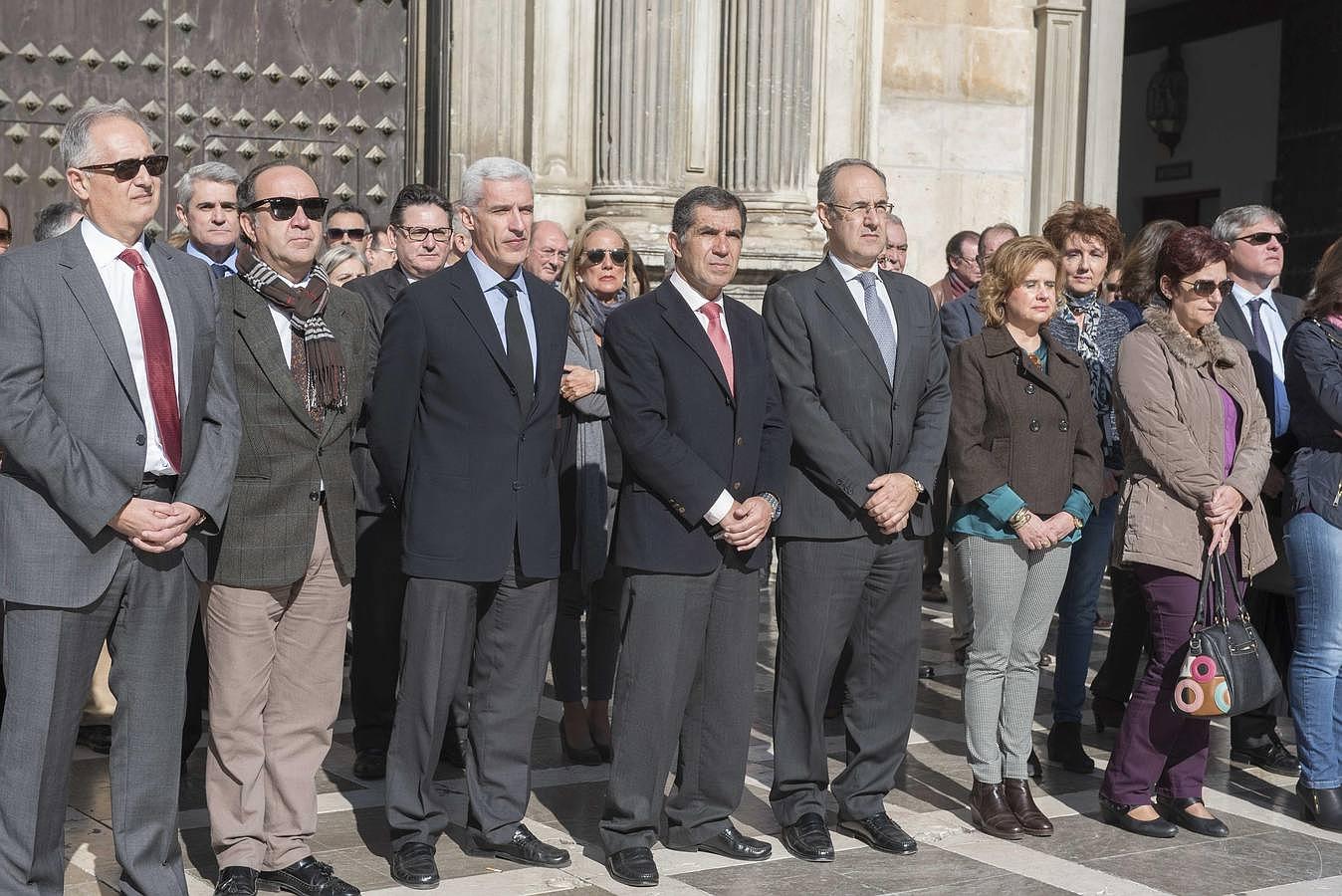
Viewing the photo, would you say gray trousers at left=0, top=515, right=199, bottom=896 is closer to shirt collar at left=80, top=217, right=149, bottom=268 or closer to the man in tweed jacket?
the man in tweed jacket

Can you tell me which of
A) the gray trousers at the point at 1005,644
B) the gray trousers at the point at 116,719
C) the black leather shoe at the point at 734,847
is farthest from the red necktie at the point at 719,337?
the gray trousers at the point at 116,719

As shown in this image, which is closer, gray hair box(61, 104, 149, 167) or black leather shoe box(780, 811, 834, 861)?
gray hair box(61, 104, 149, 167)

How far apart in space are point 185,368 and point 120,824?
3.83ft

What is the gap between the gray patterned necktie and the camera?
5.66 m

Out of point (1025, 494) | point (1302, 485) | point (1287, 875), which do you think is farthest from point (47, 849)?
point (1302, 485)

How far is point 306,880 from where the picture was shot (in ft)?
16.2

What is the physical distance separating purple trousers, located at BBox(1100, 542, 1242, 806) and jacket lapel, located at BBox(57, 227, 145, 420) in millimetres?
3307

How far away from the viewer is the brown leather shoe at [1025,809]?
574 cm

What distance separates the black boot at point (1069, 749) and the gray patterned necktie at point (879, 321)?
1770 millimetres

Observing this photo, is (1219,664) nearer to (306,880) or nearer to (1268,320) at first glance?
(1268,320)

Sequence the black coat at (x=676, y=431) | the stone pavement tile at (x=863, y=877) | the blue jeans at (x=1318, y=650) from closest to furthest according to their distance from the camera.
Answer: the stone pavement tile at (x=863, y=877) → the black coat at (x=676, y=431) → the blue jeans at (x=1318, y=650)

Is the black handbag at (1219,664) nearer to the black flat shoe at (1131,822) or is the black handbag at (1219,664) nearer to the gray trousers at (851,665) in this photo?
the black flat shoe at (1131,822)

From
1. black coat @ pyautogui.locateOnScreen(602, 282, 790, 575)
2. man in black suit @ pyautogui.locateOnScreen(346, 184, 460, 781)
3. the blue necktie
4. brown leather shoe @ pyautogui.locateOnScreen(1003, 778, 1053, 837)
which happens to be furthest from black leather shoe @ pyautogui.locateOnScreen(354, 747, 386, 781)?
the blue necktie

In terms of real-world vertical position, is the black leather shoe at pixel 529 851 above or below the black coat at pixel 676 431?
below
